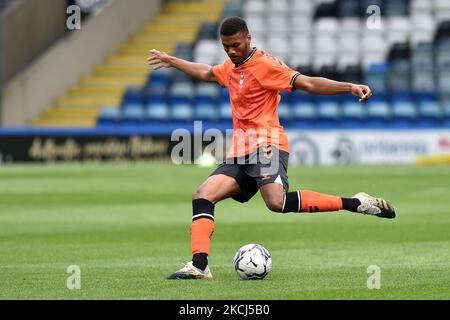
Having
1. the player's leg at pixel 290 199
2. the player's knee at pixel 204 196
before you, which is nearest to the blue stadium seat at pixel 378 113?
the player's leg at pixel 290 199

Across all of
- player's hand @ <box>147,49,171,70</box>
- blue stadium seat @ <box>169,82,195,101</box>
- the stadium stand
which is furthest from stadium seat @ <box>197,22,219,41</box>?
player's hand @ <box>147,49,171,70</box>

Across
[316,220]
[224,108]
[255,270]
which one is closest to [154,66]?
[255,270]

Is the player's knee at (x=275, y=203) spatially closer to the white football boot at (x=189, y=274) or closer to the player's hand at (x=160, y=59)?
the white football boot at (x=189, y=274)

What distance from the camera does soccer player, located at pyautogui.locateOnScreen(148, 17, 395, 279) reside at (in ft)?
30.1

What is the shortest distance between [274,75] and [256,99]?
11.4 inches

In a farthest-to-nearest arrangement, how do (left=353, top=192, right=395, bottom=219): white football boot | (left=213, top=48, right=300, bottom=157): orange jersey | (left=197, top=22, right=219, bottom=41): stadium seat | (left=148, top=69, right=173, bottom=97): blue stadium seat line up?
(left=197, top=22, right=219, bottom=41): stadium seat, (left=148, top=69, right=173, bottom=97): blue stadium seat, (left=353, top=192, right=395, bottom=219): white football boot, (left=213, top=48, right=300, bottom=157): orange jersey

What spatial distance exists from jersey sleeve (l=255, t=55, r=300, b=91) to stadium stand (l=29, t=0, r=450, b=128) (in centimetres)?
2214

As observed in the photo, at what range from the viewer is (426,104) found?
3297 cm

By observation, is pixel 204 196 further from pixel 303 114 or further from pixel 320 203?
pixel 303 114

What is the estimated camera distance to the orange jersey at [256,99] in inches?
369

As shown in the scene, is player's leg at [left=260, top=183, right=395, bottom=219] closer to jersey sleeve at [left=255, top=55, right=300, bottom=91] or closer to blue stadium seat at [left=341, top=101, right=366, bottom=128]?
→ jersey sleeve at [left=255, top=55, right=300, bottom=91]

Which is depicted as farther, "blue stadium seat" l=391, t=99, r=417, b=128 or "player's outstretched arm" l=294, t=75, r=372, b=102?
"blue stadium seat" l=391, t=99, r=417, b=128

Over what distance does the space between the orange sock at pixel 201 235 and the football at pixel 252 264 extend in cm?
30
